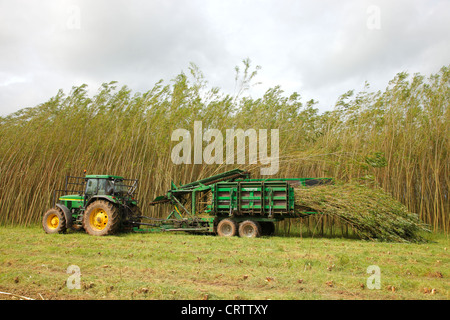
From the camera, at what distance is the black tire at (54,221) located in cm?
919

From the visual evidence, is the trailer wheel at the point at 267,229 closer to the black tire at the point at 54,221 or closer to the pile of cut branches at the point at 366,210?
the pile of cut branches at the point at 366,210

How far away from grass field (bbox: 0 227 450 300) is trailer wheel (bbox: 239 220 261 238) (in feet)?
3.83

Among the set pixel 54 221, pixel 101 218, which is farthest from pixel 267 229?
pixel 54 221

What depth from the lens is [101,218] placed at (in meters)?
9.12

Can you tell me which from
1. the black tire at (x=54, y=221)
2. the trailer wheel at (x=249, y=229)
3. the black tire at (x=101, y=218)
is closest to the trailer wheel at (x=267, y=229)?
the trailer wheel at (x=249, y=229)

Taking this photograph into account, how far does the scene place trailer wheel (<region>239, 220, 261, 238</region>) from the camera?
883 centimetres

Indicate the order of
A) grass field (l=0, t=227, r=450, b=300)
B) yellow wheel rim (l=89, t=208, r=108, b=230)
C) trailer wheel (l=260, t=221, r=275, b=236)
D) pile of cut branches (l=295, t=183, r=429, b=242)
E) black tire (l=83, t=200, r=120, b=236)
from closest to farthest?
grass field (l=0, t=227, r=450, b=300) → pile of cut branches (l=295, t=183, r=429, b=242) → black tire (l=83, t=200, r=120, b=236) → yellow wheel rim (l=89, t=208, r=108, b=230) → trailer wheel (l=260, t=221, r=275, b=236)

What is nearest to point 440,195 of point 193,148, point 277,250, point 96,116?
point 277,250

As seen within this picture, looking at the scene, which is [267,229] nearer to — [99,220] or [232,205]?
[232,205]

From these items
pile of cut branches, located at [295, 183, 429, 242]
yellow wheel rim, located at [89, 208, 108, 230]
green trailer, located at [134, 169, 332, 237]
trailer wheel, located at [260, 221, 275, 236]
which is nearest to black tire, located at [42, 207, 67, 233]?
yellow wheel rim, located at [89, 208, 108, 230]

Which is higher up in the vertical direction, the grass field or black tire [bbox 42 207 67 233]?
black tire [bbox 42 207 67 233]

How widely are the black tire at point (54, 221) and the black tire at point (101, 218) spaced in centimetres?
62

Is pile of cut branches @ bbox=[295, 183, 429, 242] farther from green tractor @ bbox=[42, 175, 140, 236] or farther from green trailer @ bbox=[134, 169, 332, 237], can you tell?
green tractor @ bbox=[42, 175, 140, 236]
